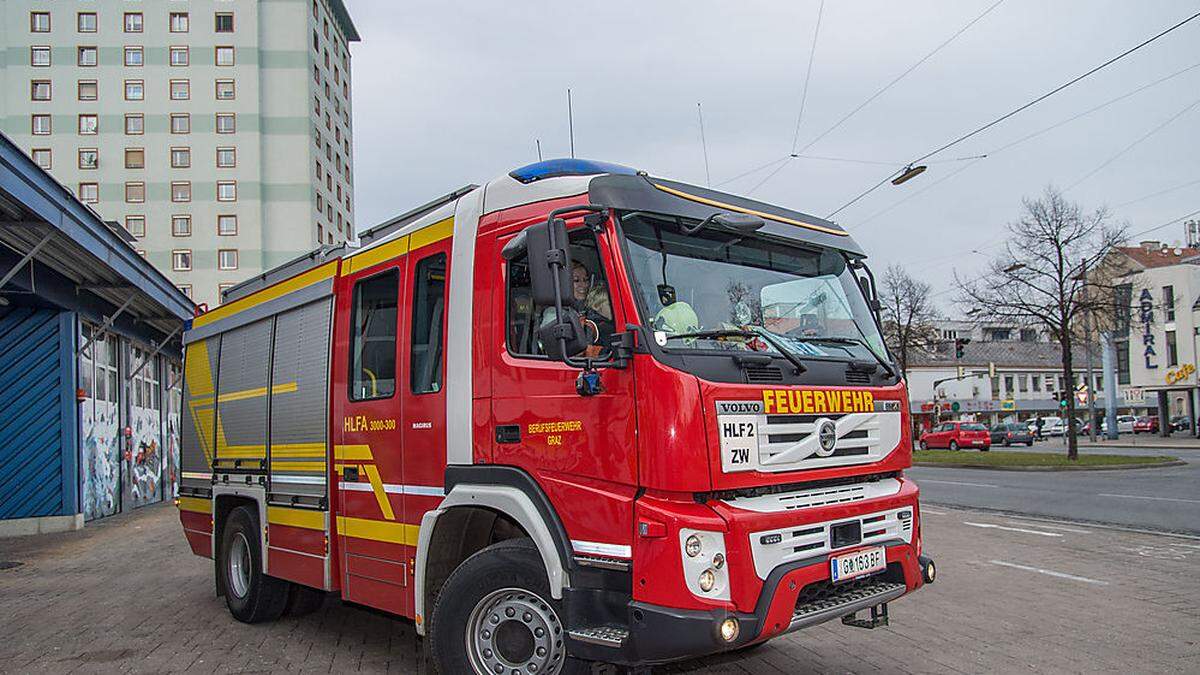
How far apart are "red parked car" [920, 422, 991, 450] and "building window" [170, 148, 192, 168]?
42.8 metres

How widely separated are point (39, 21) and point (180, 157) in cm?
1084

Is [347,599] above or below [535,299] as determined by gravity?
below

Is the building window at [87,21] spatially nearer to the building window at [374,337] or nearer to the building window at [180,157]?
the building window at [180,157]

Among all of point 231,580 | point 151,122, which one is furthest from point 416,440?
point 151,122

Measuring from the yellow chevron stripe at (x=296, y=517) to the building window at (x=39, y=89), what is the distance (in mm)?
53957

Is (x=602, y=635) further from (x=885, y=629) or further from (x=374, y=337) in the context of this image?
(x=885, y=629)

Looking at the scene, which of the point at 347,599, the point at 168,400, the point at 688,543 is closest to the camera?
the point at 688,543

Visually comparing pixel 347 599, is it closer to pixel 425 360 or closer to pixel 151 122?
pixel 425 360

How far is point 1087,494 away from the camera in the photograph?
689 inches

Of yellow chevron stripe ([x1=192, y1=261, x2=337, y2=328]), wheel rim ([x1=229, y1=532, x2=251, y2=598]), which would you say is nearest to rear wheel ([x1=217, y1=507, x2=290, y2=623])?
wheel rim ([x1=229, y1=532, x2=251, y2=598])

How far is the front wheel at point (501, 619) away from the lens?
455 cm

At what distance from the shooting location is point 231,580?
26.3 ft

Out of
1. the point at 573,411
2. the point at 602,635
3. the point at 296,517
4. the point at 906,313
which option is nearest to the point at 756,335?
the point at 573,411

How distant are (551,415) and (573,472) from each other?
1.07 feet
